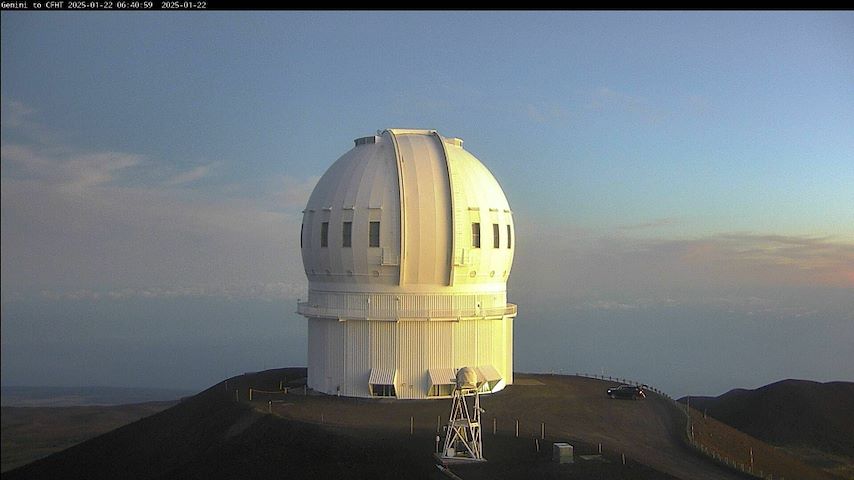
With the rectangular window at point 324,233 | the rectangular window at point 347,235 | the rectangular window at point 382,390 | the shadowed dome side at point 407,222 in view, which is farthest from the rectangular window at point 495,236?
the rectangular window at point 382,390

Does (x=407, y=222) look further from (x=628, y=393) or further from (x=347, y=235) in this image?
(x=628, y=393)

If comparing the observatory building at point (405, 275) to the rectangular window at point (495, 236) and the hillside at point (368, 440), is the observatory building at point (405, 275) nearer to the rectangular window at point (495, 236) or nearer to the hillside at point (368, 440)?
the rectangular window at point (495, 236)

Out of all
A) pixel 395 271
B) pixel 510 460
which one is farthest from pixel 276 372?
pixel 510 460

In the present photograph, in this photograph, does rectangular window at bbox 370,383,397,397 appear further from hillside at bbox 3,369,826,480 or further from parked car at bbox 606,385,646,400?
parked car at bbox 606,385,646,400

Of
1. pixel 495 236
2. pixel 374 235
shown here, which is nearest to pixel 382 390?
pixel 374 235

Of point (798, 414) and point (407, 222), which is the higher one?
point (407, 222)
